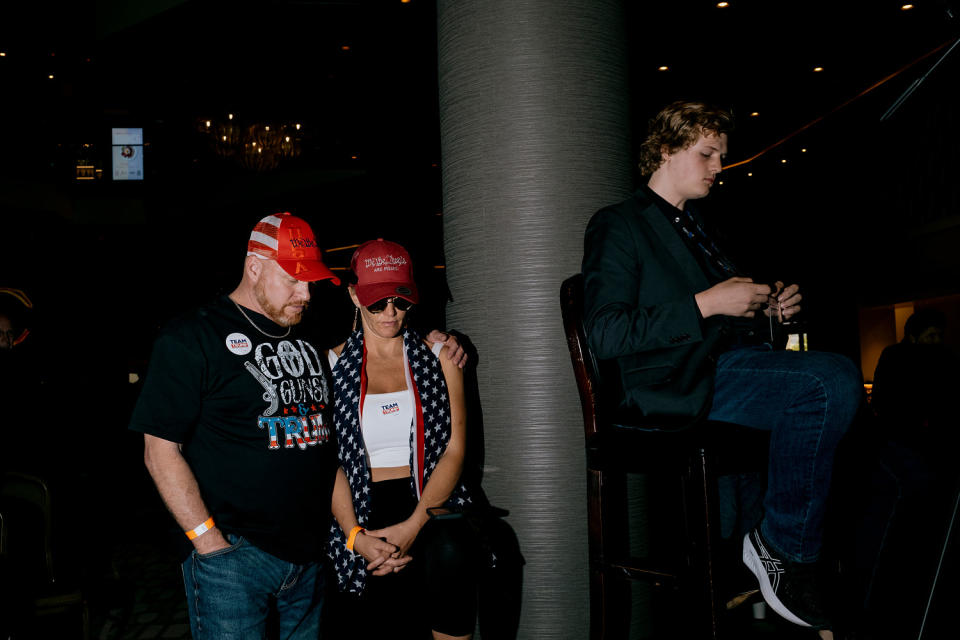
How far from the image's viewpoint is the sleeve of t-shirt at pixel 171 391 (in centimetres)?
165

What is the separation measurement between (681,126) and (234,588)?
186 centimetres

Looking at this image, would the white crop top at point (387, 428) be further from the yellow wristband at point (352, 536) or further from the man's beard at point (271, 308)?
the man's beard at point (271, 308)

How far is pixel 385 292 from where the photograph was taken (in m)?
2.29

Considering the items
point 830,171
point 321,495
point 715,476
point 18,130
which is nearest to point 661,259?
point 715,476

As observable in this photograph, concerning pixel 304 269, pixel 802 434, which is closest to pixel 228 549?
pixel 304 269

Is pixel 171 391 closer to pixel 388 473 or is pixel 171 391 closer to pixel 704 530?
pixel 388 473

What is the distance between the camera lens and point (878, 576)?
80.8 inches

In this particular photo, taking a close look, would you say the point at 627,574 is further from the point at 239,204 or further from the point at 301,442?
the point at 239,204

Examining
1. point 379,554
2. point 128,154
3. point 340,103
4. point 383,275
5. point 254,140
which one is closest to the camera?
point 379,554

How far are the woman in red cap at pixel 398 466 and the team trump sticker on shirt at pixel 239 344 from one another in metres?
0.51

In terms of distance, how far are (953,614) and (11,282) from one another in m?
12.3

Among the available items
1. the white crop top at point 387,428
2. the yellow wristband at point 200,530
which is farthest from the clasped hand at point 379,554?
the yellow wristband at point 200,530

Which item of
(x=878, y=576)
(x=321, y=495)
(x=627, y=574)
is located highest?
(x=321, y=495)

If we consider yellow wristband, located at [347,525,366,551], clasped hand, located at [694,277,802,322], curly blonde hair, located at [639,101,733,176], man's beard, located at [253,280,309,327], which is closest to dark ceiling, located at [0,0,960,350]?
curly blonde hair, located at [639,101,733,176]
